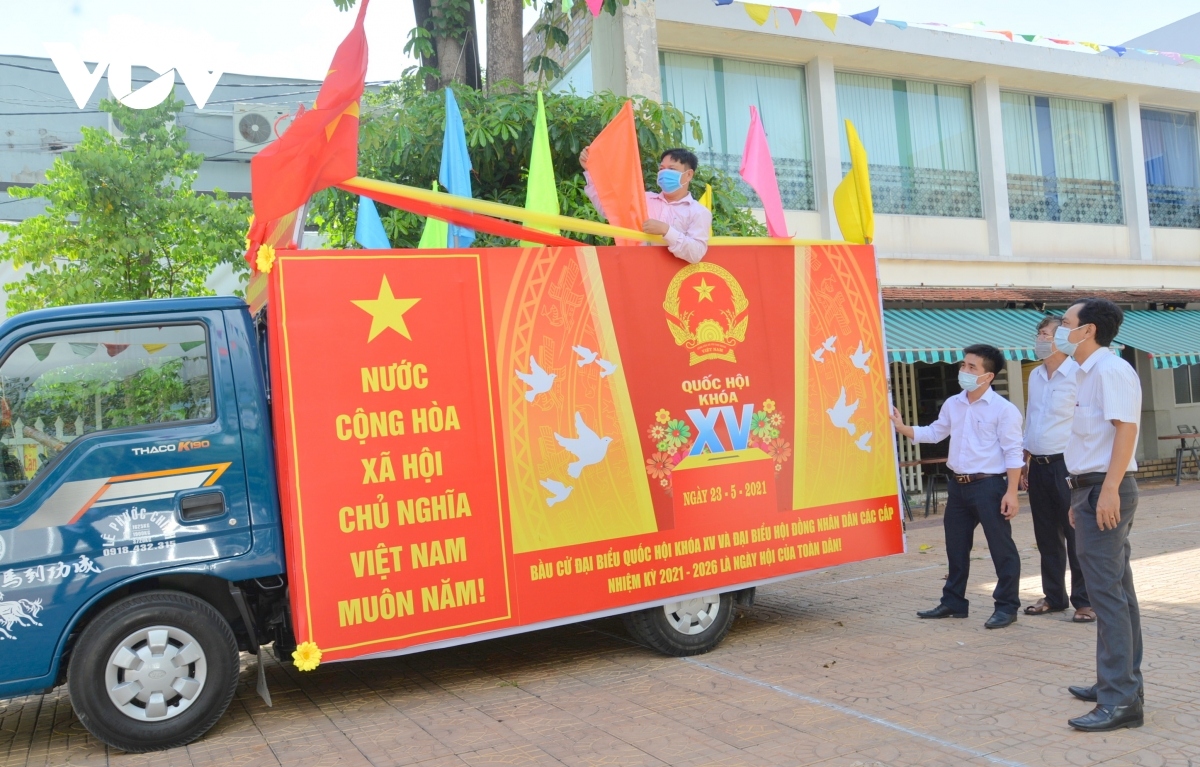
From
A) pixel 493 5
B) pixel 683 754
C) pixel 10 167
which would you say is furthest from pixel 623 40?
pixel 10 167

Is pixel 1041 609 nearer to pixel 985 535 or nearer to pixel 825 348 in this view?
pixel 985 535

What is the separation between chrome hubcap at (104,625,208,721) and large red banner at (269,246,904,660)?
0.56m

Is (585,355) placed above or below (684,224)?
below

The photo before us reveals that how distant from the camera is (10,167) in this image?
19.7 m

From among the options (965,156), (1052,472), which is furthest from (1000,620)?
(965,156)

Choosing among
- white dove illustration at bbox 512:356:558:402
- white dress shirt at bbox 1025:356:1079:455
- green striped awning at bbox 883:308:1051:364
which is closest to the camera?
white dove illustration at bbox 512:356:558:402

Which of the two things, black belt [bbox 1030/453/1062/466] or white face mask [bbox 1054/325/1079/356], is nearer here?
white face mask [bbox 1054/325/1079/356]

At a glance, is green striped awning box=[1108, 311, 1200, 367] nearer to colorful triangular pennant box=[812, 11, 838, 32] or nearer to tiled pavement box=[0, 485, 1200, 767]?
colorful triangular pennant box=[812, 11, 838, 32]

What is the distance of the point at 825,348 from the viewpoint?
20.6 ft

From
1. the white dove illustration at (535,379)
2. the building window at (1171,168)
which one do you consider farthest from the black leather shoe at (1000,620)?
the building window at (1171,168)

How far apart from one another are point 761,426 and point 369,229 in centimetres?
355

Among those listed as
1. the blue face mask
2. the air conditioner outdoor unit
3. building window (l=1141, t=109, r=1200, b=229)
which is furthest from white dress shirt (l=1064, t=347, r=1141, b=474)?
the air conditioner outdoor unit

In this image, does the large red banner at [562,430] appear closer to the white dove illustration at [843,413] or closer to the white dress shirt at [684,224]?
the white dove illustration at [843,413]

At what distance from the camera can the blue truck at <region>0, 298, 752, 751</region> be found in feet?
14.4
